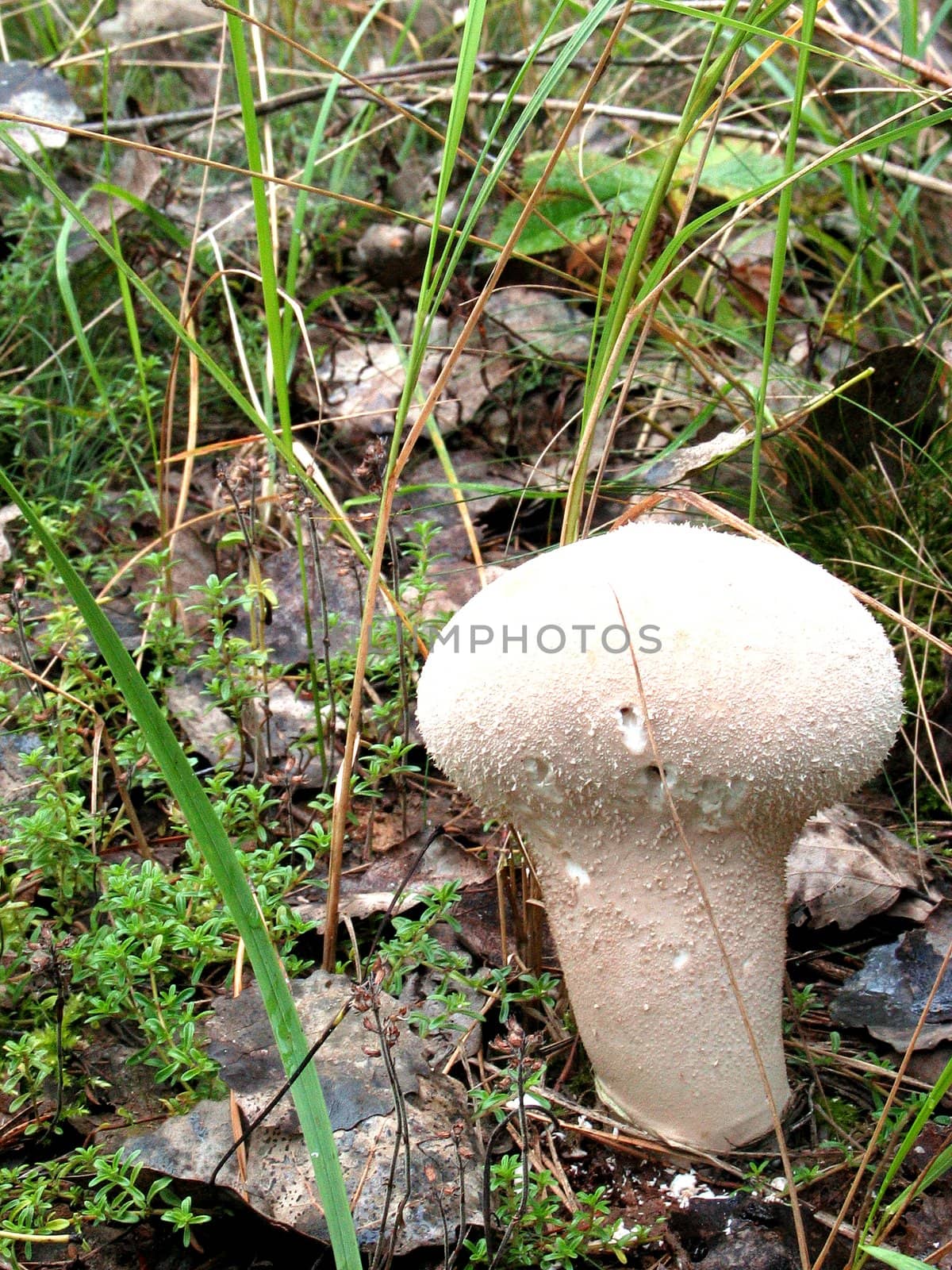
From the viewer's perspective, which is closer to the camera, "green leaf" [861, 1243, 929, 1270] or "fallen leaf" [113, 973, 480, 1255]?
"green leaf" [861, 1243, 929, 1270]

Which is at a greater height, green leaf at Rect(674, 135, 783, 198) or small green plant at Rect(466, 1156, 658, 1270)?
green leaf at Rect(674, 135, 783, 198)

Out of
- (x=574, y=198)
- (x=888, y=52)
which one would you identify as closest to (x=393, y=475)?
(x=888, y=52)

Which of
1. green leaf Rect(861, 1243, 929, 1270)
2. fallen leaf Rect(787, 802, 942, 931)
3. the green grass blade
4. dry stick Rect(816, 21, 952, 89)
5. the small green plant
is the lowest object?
fallen leaf Rect(787, 802, 942, 931)

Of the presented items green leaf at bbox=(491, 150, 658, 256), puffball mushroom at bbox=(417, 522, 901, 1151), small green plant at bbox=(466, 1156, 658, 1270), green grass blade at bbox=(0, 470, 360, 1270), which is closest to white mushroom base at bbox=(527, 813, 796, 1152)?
puffball mushroom at bbox=(417, 522, 901, 1151)

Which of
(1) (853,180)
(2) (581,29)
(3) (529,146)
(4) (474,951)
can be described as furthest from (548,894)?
(3) (529,146)

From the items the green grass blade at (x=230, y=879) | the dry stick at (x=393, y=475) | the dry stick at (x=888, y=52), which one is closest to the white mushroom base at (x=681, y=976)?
the dry stick at (x=393, y=475)

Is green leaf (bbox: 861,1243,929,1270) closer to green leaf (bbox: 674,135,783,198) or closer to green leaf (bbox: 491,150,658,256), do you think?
green leaf (bbox: 491,150,658,256)

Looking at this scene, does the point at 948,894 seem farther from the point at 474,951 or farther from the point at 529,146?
the point at 529,146

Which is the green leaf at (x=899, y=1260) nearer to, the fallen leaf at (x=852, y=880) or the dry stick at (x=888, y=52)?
the fallen leaf at (x=852, y=880)

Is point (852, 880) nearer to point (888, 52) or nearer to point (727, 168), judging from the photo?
point (888, 52)
